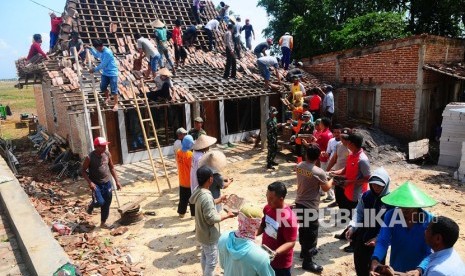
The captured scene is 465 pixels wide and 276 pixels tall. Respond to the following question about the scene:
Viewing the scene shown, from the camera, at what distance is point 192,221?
7.29 metres

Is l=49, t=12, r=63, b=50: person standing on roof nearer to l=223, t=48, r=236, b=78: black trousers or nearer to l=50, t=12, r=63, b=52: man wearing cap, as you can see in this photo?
l=50, t=12, r=63, b=52: man wearing cap

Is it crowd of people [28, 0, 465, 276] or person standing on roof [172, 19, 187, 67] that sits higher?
person standing on roof [172, 19, 187, 67]

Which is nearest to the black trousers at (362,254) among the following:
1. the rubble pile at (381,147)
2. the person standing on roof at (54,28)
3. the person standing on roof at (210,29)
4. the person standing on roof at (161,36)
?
the rubble pile at (381,147)

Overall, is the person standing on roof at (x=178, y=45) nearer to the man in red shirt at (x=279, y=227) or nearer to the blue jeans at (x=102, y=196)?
the blue jeans at (x=102, y=196)

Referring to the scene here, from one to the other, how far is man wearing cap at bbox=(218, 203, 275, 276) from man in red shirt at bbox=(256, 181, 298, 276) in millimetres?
627

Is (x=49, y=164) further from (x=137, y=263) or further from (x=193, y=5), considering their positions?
(x=193, y=5)

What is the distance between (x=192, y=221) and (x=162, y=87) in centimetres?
518

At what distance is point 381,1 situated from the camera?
2173 cm

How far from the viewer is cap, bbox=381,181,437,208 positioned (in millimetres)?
3117

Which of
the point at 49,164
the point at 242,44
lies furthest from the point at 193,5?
the point at 49,164

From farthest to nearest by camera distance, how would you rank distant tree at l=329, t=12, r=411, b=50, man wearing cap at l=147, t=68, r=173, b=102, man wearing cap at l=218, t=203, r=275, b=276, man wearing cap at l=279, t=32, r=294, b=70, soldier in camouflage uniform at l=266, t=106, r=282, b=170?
1. distant tree at l=329, t=12, r=411, b=50
2. man wearing cap at l=279, t=32, r=294, b=70
3. man wearing cap at l=147, t=68, r=173, b=102
4. soldier in camouflage uniform at l=266, t=106, r=282, b=170
5. man wearing cap at l=218, t=203, r=275, b=276

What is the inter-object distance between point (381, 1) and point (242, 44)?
1135 cm

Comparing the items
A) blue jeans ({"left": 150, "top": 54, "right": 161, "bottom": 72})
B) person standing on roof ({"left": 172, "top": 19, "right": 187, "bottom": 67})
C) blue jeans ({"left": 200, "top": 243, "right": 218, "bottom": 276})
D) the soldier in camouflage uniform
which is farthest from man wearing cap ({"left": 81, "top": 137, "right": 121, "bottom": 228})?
person standing on roof ({"left": 172, "top": 19, "right": 187, "bottom": 67})

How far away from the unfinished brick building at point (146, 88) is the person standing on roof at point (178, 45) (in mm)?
440
